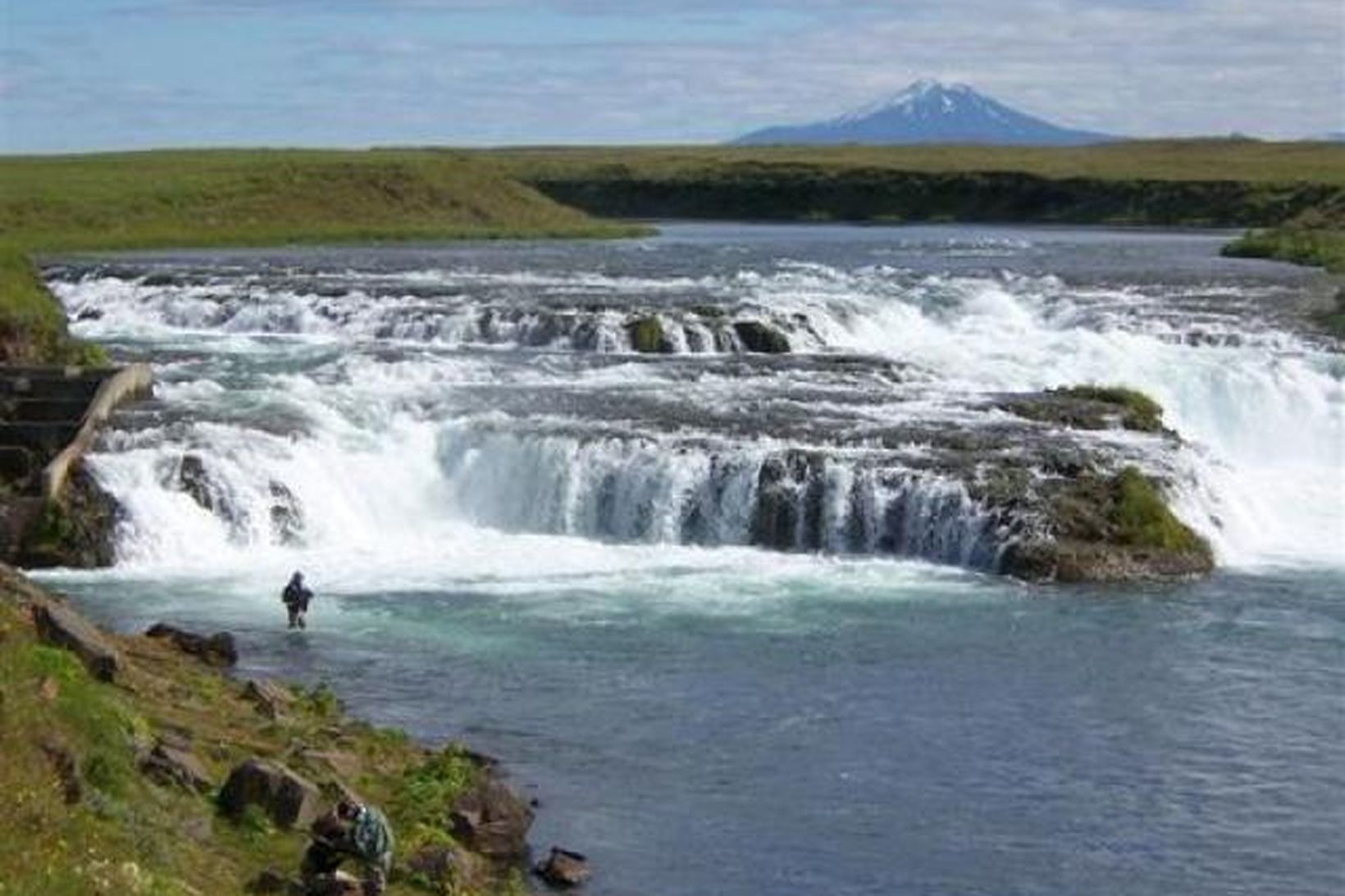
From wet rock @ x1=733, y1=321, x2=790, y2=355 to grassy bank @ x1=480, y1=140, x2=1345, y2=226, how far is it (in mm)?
61979

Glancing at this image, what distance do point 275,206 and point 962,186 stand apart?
2020 inches

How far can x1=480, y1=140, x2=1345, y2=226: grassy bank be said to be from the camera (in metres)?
120

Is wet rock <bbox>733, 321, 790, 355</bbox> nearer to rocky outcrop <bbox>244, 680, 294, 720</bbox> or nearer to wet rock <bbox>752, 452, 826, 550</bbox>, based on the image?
wet rock <bbox>752, 452, 826, 550</bbox>

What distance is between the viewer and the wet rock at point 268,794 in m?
18.8

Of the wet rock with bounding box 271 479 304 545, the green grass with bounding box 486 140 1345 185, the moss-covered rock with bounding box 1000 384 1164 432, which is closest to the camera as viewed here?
the wet rock with bounding box 271 479 304 545

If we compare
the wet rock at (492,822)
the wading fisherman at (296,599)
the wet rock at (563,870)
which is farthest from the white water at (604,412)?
the wet rock at (563,870)

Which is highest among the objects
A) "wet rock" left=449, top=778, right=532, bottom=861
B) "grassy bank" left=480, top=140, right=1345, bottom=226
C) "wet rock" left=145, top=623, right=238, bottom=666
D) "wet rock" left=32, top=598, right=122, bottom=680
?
"grassy bank" left=480, top=140, right=1345, bottom=226

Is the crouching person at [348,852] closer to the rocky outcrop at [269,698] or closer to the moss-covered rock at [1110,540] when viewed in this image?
the rocky outcrop at [269,698]

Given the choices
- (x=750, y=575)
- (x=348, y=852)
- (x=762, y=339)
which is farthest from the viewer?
(x=762, y=339)

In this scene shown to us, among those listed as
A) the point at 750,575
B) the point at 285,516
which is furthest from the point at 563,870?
the point at 285,516

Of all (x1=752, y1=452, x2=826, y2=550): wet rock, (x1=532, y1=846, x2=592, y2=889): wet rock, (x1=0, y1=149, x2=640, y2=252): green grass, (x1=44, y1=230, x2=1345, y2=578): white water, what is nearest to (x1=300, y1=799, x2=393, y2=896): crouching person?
(x1=532, y1=846, x2=592, y2=889): wet rock

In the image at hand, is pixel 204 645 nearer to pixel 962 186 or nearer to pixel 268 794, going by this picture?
pixel 268 794

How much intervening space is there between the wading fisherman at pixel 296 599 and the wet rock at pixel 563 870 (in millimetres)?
10295

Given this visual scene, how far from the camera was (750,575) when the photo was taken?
34.7 meters
